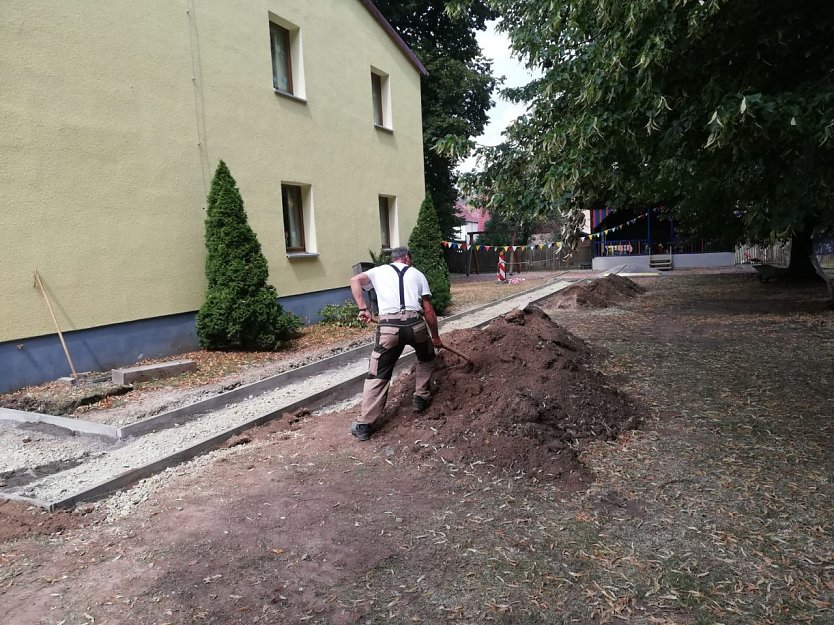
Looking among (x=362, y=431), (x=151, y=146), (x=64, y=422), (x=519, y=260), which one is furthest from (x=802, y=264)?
(x=64, y=422)

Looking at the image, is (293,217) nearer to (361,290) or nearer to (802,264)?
(361,290)

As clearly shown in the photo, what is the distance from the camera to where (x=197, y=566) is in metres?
3.18

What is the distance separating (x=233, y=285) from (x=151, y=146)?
2342 mm

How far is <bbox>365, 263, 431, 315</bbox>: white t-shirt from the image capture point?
5.14 m

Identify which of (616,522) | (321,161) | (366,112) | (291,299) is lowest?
(616,522)

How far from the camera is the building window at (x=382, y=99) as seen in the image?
15.2m

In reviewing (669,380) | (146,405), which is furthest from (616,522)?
(146,405)

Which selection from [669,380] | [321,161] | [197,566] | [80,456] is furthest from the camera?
[321,161]

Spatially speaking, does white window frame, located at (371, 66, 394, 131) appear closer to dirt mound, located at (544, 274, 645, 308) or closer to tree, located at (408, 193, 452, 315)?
tree, located at (408, 193, 452, 315)

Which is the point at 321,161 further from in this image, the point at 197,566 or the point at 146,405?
the point at 197,566

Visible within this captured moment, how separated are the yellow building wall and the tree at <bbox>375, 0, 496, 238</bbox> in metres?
11.8

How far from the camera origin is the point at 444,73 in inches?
981

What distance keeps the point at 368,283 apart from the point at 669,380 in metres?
3.90

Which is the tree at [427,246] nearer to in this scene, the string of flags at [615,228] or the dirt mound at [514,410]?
the dirt mound at [514,410]
